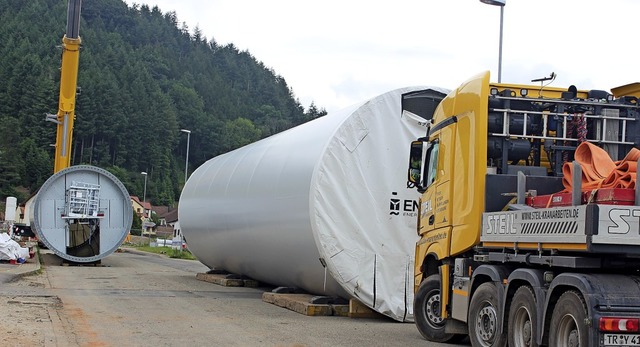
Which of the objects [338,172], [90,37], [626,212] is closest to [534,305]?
[626,212]

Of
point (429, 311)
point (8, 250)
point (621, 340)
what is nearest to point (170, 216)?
point (8, 250)

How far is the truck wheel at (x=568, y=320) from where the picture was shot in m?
7.58

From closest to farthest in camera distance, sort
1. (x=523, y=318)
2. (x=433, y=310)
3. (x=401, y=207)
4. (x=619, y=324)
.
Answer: (x=619, y=324) → (x=523, y=318) → (x=433, y=310) → (x=401, y=207)

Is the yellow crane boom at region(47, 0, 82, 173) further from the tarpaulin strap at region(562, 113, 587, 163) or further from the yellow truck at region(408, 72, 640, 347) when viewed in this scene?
the tarpaulin strap at region(562, 113, 587, 163)

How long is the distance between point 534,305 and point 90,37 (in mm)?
164825

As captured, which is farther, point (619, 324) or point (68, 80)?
point (68, 80)

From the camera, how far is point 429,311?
1190cm

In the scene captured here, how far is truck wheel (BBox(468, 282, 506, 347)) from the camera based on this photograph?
374 inches

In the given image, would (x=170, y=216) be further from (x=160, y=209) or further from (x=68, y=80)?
(x=68, y=80)

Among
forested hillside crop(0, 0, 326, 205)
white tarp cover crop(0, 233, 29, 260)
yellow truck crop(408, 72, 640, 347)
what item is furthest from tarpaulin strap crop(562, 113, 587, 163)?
forested hillside crop(0, 0, 326, 205)

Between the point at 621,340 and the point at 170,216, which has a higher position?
the point at 170,216

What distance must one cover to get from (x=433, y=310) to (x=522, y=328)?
3.00 m

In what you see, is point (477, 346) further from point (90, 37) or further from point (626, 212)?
point (90, 37)

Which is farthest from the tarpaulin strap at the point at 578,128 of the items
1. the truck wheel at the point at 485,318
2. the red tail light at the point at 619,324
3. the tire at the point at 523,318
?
the red tail light at the point at 619,324
